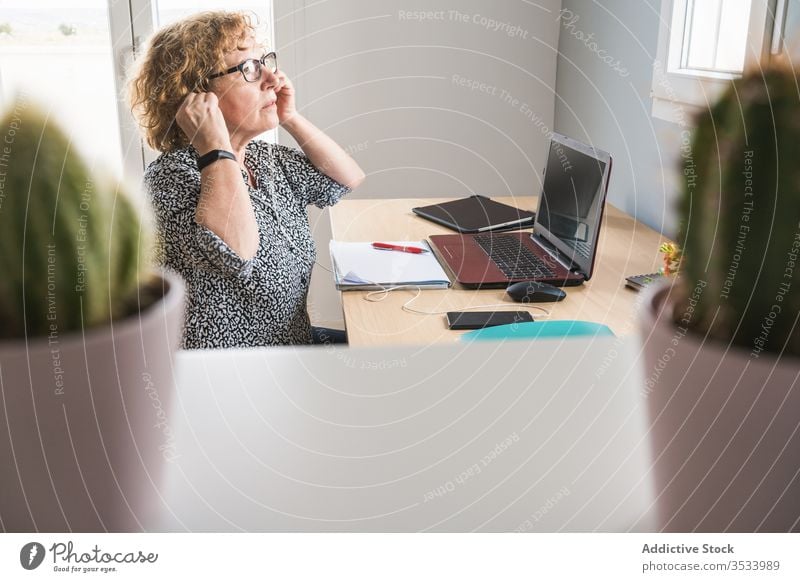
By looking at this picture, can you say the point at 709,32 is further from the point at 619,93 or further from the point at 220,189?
the point at 220,189

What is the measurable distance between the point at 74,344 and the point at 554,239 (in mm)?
990

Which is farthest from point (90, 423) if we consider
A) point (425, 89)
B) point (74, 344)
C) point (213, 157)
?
point (425, 89)

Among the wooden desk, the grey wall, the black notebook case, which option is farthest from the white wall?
the wooden desk

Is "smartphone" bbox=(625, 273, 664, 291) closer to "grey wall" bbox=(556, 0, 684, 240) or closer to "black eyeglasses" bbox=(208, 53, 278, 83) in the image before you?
"grey wall" bbox=(556, 0, 684, 240)

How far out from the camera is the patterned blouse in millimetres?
948

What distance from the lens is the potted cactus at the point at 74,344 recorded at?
0.23 m

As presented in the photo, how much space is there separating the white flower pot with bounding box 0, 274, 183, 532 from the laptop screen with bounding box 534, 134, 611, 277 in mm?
801

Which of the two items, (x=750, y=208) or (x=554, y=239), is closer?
(x=750, y=208)

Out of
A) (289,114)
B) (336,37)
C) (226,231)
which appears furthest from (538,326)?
Result: (336,37)

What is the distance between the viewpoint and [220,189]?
36.6 inches

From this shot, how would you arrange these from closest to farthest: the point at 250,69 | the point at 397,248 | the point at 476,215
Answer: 1. the point at 250,69
2. the point at 397,248
3. the point at 476,215

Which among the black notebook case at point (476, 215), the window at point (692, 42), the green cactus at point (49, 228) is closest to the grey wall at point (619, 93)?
the window at point (692, 42)

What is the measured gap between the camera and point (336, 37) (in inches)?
74.0
